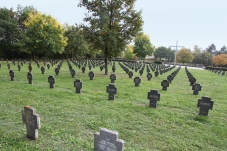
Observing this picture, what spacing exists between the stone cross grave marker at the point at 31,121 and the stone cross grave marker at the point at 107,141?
1.69 metres

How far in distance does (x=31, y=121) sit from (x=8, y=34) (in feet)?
148

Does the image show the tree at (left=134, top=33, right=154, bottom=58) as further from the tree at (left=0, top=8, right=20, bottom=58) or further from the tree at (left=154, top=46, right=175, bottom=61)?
the tree at (left=0, top=8, right=20, bottom=58)

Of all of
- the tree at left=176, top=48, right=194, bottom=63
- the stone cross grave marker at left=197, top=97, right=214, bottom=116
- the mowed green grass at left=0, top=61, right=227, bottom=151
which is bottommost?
the mowed green grass at left=0, top=61, right=227, bottom=151

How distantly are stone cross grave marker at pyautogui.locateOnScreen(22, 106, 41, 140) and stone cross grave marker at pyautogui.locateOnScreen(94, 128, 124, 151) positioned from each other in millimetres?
1693

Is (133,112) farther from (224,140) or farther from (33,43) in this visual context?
(33,43)

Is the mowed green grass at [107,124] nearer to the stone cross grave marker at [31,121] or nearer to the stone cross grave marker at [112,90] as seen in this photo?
the stone cross grave marker at [31,121]

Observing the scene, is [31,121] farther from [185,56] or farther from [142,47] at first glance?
[185,56]

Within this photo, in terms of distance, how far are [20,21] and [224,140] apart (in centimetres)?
5078

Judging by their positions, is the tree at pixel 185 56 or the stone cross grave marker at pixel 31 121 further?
the tree at pixel 185 56

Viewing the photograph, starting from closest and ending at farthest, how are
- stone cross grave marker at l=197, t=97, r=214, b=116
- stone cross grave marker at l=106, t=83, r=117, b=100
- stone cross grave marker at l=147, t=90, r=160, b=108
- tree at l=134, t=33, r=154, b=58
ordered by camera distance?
stone cross grave marker at l=197, t=97, r=214, b=116 → stone cross grave marker at l=147, t=90, r=160, b=108 → stone cross grave marker at l=106, t=83, r=117, b=100 → tree at l=134, t=33, r=154, b=58

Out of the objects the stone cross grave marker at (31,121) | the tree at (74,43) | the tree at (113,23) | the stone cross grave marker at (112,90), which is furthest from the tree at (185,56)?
the stone cross grave marker at (31,121)

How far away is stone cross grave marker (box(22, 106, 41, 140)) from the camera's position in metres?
4.64

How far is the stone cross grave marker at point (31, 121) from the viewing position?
464cm

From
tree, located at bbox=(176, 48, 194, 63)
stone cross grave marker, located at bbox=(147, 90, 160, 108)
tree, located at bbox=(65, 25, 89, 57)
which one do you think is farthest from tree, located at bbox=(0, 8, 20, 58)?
tree, located at bbox=(176, 48, 194, 63)
